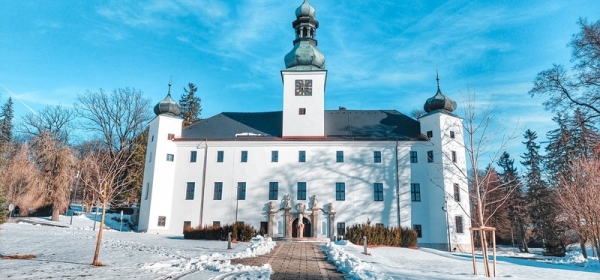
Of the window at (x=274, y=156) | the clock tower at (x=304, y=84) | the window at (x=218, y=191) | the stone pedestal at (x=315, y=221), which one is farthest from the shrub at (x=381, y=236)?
the window at (x=218, y=191)

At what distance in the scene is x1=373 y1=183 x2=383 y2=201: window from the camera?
91.6 ft

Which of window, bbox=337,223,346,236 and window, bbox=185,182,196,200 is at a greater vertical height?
window, bbox=185,182,196,200

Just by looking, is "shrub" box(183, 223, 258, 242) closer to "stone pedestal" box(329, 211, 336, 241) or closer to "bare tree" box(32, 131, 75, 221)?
"stone pedestal" box(329, 211, 336, 241)

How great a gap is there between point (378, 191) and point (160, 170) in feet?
51.2

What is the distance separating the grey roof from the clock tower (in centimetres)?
130

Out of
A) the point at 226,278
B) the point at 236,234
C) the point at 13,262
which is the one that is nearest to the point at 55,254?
the point at 13,262

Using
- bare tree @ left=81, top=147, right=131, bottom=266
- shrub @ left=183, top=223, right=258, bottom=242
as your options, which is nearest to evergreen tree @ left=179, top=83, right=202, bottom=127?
bare tree @ left=81, top=147, right=131, bottom=266

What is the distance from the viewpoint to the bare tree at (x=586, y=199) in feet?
57.5

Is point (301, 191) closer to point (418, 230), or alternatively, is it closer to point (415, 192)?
point (415, 192)

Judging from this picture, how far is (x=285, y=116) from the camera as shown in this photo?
30.3m

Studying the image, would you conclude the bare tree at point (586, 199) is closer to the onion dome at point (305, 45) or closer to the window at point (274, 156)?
the window at point (274, 156)

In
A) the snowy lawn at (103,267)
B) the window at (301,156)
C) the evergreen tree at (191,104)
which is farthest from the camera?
the evergreen tree at (191,104)

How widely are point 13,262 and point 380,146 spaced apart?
23.2m

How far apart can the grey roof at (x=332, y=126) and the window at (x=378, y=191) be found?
342cm
